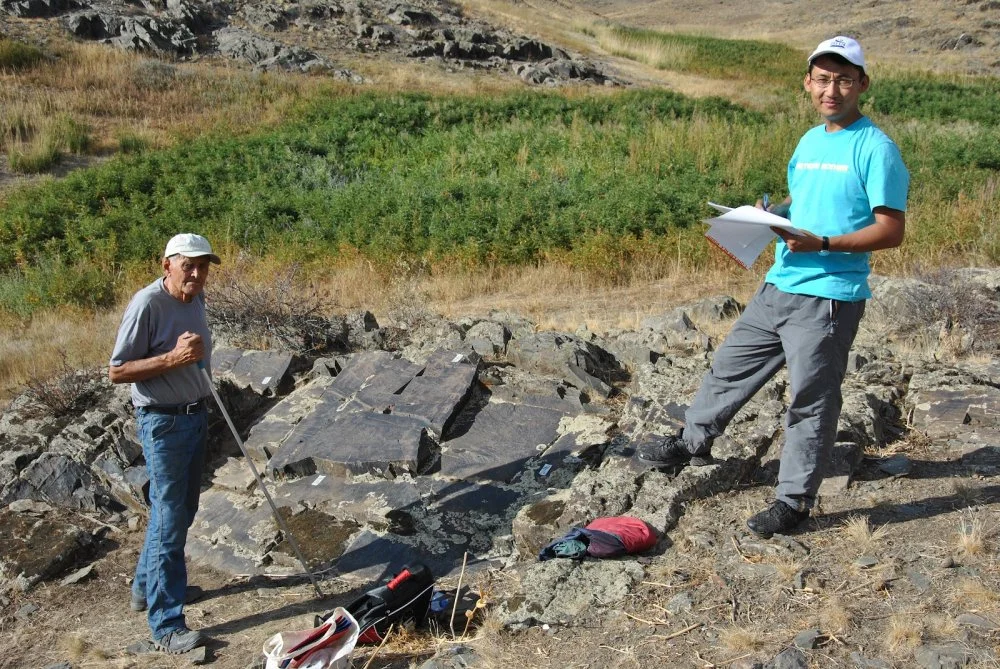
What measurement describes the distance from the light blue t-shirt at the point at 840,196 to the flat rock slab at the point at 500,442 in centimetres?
209

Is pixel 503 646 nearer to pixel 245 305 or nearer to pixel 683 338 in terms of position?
pixel 683 338

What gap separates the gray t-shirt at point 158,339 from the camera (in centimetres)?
368

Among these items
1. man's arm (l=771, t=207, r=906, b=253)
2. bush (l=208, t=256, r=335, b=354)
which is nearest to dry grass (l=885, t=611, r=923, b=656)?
man's arm (l=771, t=207, r=906, b=253)

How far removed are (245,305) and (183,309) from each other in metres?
3.41

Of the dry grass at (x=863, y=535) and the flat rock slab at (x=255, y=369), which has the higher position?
the dry grass at (x=863, y=535)

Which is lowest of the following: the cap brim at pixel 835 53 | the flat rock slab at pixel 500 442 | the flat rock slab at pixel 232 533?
the flat rock slab at pixel 232 533

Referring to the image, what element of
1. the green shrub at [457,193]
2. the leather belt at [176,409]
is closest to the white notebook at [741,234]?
the leather belt at [176,409]

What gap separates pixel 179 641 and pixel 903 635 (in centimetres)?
295

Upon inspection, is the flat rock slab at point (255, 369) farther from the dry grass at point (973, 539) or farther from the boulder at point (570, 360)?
the dry grass at point (973, 539)

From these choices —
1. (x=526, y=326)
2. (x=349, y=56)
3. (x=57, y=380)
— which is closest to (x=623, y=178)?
(x=526, y=326)

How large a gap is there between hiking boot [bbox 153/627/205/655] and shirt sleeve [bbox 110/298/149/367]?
4.04 feet

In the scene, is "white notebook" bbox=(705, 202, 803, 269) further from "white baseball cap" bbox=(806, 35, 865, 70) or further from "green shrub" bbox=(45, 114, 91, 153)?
"green shrub" bbox=(45, 114, 91, 153)

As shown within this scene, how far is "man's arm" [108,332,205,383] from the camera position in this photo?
3635 mm

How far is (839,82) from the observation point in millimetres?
3275
